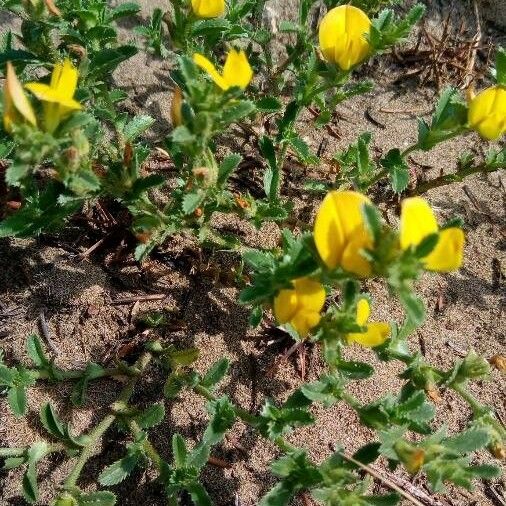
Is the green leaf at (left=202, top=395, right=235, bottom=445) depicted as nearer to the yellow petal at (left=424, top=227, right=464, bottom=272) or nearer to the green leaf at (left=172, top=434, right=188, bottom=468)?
the green leaf at (left=172, top=434, right=188, bottom=468)

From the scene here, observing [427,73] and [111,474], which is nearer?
[111,474]

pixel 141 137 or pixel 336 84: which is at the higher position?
pixel 336 84

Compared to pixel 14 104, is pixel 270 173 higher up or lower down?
lower down

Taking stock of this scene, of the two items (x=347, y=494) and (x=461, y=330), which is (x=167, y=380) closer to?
(x=347, y=494)

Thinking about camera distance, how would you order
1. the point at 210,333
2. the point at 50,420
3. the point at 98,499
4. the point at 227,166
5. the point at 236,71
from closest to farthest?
1. the point at 236,71
2. the point at 98,499
3. the point at 50,420
4. the point at 227,166
5. the point at 210,333

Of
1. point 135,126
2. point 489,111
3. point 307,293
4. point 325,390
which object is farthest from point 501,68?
point 135,126

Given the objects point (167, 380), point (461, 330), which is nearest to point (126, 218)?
point (167, 380)

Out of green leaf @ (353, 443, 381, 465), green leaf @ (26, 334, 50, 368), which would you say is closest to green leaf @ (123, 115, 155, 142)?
green leaf @ (26, 334, 50, 368)

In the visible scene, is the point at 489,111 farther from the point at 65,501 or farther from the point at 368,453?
the point at 65,501
